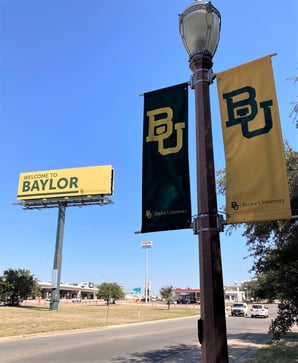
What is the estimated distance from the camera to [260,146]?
4262 millimetres

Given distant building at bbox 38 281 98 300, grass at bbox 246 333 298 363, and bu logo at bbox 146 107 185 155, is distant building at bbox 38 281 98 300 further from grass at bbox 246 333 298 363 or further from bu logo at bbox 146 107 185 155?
bu logo at bbox 146 107 185 155

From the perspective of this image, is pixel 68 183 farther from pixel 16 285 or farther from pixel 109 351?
pixel 109 351

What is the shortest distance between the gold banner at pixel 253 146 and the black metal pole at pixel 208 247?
8.2 inches

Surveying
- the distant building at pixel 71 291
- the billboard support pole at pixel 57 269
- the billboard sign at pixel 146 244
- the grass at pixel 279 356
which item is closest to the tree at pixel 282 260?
the grass at pixel 279 356

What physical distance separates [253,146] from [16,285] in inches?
2050

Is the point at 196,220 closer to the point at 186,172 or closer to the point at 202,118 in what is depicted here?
the point at 186,172

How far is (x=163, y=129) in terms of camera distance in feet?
16.0

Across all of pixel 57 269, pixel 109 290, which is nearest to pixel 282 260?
pixel 57 269

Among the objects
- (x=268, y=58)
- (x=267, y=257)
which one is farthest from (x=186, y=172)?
(x=267, y=257)

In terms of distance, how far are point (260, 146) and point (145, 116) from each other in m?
1.56

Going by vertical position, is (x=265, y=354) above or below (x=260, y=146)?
below

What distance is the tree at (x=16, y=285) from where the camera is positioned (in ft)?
167

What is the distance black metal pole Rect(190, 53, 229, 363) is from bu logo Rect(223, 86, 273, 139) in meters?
0.26

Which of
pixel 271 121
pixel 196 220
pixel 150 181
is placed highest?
pixel 271 121
